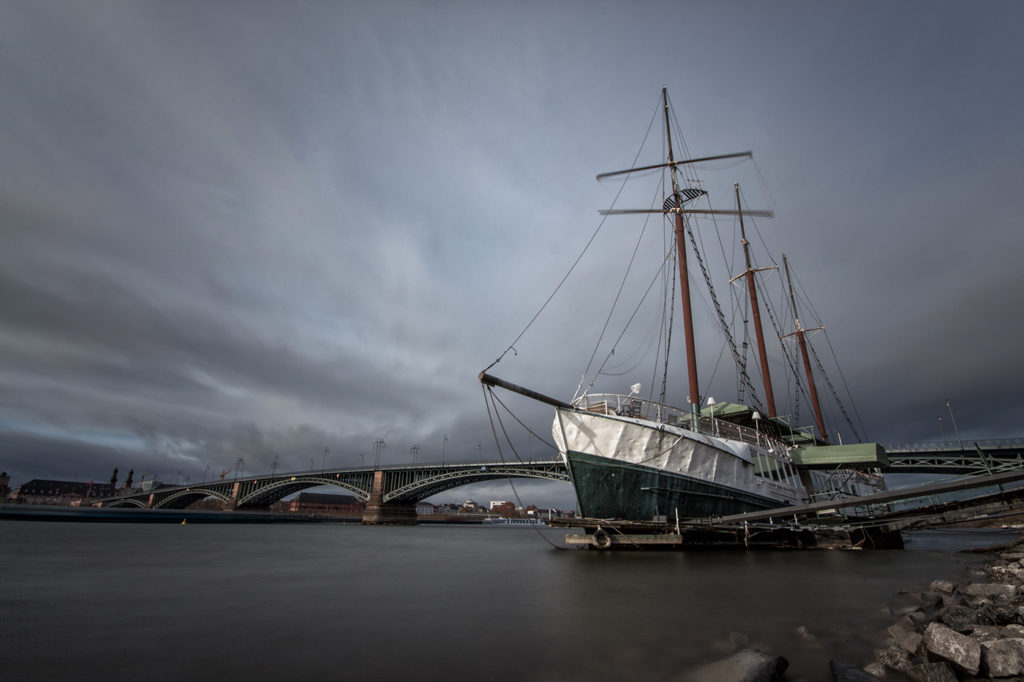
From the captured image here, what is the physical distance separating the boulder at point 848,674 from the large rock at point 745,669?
48 cm

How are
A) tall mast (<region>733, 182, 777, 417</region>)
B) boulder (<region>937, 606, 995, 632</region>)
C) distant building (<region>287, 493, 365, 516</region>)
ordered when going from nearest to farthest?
1. boulder (<region>937, 606, 995, 632</region>)
2. tall mast (<region>733, 182, 777, 417</region>)
3. distant building (<region>287, 493, 365, 516</region>)

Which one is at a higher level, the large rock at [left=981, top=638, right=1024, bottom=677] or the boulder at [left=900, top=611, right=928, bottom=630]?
the large rock at [left=981, top=638, right=1024, bottom=677]

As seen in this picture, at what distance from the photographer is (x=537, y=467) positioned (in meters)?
72.6

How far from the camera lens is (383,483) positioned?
8656 centimetres

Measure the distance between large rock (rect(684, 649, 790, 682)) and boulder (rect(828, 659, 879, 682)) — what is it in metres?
0.48

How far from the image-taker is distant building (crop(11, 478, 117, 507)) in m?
159

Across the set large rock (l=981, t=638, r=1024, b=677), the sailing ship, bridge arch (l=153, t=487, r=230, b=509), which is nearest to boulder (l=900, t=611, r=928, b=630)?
large rock (l=981, t=638, r=1024, b=677)

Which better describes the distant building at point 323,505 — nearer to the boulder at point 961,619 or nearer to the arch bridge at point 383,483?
the arch bridge at point 383,483

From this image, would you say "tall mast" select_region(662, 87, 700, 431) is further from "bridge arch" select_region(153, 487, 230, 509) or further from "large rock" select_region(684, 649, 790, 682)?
"bridge arch" select_region(153, 487, 230, 509)

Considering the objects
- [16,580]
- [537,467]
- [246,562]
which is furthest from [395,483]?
[16,580]

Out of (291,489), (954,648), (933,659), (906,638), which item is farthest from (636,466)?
(291,489)

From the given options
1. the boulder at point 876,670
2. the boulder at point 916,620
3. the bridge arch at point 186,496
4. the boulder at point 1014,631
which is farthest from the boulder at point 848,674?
the bridge arch at point 186,496

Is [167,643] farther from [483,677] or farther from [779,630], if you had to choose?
[779,630]

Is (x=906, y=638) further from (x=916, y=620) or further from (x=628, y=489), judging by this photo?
(x=628, y=489)
